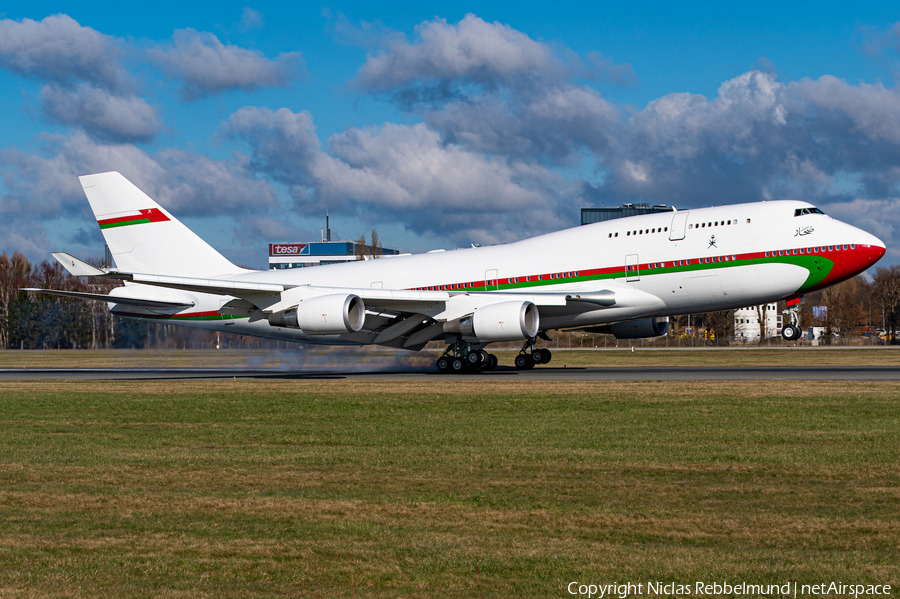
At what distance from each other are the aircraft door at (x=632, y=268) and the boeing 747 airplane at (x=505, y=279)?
4 centimetres

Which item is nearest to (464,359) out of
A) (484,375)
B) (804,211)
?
(484,375)

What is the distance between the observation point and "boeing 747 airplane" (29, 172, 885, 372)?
90.2 ft

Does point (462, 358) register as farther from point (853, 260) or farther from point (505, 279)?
point (853, 260)

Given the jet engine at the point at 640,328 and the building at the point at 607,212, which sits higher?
the building at the point at 607,212

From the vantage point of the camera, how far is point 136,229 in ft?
113

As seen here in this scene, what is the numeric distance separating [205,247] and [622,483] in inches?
1179

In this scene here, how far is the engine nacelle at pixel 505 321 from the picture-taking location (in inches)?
1105

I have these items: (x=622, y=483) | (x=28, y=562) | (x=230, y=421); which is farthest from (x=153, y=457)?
(x=622, y=483)

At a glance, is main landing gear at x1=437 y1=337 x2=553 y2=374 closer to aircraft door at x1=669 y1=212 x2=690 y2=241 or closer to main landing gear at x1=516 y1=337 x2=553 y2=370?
main landing gear at x1=516 y1=337 x2=553 y2=370

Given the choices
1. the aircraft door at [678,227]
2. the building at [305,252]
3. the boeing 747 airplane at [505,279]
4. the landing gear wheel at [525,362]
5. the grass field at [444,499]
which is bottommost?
the grass field at [444,499]

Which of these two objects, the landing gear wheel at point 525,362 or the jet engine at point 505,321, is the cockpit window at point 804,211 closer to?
the jet engine at point 505,321

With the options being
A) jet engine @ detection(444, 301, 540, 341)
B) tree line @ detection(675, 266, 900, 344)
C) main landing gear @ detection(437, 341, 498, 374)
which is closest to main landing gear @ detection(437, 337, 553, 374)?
main landing gear @ detection(437, 341, 498, 374)

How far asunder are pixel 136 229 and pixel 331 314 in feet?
38.0

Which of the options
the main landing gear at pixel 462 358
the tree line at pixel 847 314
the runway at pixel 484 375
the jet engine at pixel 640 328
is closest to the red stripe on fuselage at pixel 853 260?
the runway at pixel 484 375
